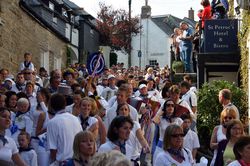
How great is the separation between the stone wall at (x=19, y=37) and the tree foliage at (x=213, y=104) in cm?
892

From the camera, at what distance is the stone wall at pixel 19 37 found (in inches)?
827

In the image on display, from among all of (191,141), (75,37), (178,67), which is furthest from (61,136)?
(75,37)

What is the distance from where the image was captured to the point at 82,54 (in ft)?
133

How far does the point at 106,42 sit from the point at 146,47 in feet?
39.9

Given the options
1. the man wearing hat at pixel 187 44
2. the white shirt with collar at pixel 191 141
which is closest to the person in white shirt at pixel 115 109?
the white shirt with collar at pixel 191 141

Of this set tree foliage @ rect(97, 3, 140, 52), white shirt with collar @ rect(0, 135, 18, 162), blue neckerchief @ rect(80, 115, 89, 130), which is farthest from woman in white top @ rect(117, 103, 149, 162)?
tree foliage @ rect(97, 3, 140, 52)

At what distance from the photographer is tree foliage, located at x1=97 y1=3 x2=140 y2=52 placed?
49.9 metres

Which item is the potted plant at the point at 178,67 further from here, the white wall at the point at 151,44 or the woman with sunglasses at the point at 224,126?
the white wall at the point at 151,44

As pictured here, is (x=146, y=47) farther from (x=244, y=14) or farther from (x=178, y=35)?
(x=244, y=14)

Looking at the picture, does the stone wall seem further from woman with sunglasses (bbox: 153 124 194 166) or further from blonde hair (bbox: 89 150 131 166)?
blonde hair (bbox: 89 150 131 166)

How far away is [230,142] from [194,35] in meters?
14.2

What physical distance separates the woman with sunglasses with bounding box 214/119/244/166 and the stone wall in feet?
47.2

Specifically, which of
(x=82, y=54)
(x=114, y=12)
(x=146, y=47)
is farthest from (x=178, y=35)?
(x=146, y=47)

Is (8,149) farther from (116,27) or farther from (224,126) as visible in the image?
(116,27)
